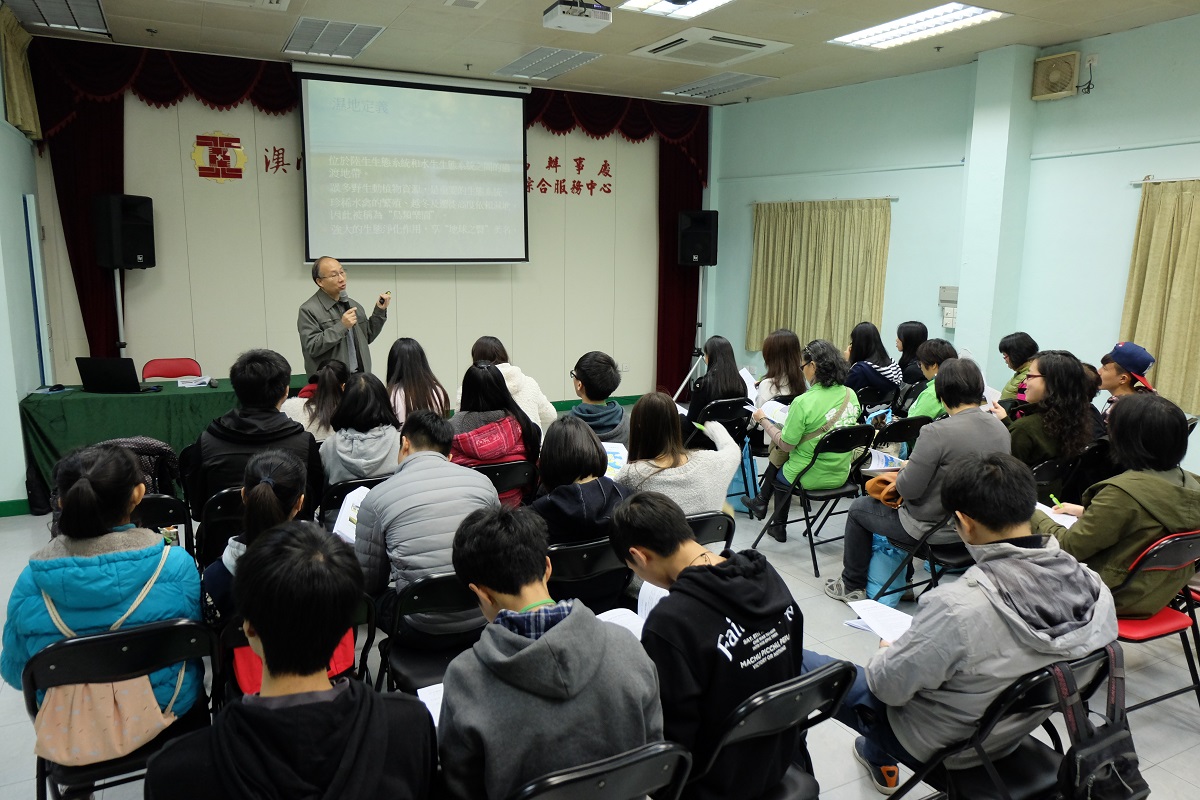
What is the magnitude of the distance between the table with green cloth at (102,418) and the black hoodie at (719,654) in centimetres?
420

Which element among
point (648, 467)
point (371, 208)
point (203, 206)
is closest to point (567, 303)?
point (371, 208)

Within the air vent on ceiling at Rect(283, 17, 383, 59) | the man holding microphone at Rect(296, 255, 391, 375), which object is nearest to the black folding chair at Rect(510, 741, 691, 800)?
the man holding microphone at Rect(296, 255, 391, 375)

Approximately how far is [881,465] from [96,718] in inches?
121

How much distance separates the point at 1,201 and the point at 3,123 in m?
0.51

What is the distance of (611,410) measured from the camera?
357cm

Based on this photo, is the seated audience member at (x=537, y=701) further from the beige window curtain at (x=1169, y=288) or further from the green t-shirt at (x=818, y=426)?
the beige window curtain at (x=1169, y=288)

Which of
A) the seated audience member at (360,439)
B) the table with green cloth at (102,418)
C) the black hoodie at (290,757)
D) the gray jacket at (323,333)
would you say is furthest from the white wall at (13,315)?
the black hoodie at (290,757)

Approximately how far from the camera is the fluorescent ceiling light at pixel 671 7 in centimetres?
472

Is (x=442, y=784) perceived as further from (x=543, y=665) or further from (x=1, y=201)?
(x=1, y=201)

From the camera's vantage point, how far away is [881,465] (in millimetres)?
3664

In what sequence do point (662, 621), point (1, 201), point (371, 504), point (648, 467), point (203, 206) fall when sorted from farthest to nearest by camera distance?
point (203, 206), point (1, 201), point (648, 467), point (371, 504), point (662, 621)

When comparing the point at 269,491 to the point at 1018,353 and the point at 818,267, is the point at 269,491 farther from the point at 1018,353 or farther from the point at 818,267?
the point at 818,267

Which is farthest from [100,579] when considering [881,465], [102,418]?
[102,418]

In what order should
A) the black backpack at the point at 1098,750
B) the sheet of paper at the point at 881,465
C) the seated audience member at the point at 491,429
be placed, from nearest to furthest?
the black backpack at the point at 1098,750
the seated audience member at the point at 491,429
the sheet of paper at the point at 881,465
